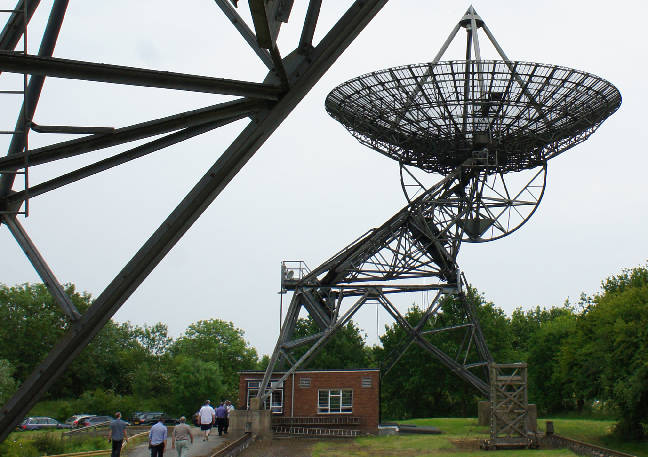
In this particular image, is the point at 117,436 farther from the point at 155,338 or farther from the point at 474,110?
the point at 155,338

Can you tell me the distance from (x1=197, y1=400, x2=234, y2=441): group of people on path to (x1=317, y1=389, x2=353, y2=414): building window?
5126 millimetres

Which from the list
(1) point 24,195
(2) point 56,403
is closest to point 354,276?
(1) point 24,195

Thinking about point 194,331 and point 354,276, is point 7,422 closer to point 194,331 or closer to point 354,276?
point 354,276

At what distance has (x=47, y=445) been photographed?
26.3 metres

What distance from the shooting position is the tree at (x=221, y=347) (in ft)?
298

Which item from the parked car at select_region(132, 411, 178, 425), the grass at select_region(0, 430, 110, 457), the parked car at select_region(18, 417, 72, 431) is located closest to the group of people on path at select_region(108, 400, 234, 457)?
the grass at select_region(0, 430, 110, 457)

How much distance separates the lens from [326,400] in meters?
35.1

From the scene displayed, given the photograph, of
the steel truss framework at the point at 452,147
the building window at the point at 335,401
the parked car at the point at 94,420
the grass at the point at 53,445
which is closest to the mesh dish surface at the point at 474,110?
the steel truss framework at the point at 452,147

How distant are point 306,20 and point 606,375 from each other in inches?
1362

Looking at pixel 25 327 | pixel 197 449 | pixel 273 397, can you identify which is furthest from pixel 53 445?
pixel 25 327

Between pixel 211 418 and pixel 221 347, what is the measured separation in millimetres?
68511

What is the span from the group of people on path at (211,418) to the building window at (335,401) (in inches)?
202

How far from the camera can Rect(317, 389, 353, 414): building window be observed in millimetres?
34875

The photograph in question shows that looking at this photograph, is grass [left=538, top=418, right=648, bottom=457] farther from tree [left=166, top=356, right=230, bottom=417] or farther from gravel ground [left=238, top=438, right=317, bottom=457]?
tree [left=166, top=356, right=230, bottom=417]
